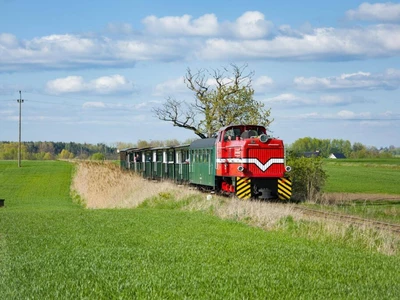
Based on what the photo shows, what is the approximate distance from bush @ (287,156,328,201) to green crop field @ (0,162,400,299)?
16966mm

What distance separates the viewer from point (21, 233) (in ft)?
67.5

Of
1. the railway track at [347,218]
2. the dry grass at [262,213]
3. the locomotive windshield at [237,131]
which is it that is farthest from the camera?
the locomotive windshield at [237,131]

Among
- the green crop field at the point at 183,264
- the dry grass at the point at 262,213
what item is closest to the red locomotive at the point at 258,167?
the dry grass at the point at 262,213

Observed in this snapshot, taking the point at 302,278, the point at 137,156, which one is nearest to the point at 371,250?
the point at 302,278

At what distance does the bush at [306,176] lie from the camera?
38.3 metres

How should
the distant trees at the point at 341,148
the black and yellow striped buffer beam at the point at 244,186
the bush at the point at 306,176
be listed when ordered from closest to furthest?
the black and yellow striped buffer beam at the point at 244,186, the bush at the point at 306,176, the distant trees at the point at 341,148

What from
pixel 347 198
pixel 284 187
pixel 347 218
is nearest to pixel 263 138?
pixel 284 187

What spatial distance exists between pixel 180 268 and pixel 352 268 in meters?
3.26

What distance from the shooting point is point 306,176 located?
1523 inches

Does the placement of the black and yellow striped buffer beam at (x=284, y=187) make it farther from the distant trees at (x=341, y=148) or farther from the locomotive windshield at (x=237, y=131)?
the distant trees at (x=341, y=148)

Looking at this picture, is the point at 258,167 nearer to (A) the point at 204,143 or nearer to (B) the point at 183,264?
(A) the point at 204,143

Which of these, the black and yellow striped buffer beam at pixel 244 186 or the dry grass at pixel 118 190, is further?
the dry grass at pixel 118 190

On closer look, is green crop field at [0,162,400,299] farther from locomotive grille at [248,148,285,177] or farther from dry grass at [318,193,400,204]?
dry grass at [318,193,400,204]

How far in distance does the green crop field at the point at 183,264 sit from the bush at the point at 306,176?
1697 cm
